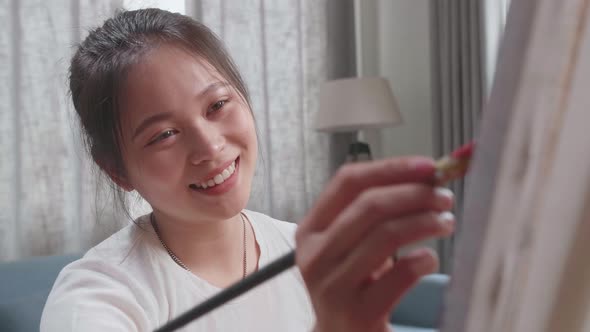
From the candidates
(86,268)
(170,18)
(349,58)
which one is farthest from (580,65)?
(349,58)

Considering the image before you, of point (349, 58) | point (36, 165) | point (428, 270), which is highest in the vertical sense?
point (428, 270)

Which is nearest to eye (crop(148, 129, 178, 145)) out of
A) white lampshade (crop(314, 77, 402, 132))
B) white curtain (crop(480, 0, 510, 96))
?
white lampshade (crop(314, 77, 402, 132))

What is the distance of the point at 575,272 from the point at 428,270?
0.28 ft

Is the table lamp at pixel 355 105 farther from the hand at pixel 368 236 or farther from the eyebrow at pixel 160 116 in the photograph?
the hand at pixel 368 236

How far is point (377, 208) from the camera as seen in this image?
23cm

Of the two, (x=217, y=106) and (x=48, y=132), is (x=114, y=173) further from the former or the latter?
(x=48, y=132)

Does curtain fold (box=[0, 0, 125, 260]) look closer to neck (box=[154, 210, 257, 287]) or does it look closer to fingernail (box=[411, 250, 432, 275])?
neck (box=[154, 210, 257, 287])

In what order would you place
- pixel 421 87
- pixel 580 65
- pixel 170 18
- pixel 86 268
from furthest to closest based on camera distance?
pixel 421 87 < pixel 170 18 < pixel 86 268 < pixel 580 65

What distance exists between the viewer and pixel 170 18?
0.82 meters

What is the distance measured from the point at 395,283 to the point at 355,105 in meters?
2.50

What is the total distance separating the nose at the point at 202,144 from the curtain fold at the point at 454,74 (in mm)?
2286

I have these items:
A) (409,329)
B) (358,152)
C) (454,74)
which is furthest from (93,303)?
(454,74)

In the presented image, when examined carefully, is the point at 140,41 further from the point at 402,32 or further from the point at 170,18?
the point at 402,32

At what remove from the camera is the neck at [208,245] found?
774 millimetres
